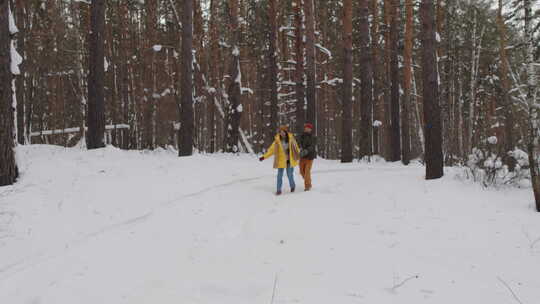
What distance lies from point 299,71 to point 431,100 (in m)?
8.77

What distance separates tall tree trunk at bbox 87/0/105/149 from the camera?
12.4m

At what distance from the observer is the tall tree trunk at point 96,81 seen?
12.4m

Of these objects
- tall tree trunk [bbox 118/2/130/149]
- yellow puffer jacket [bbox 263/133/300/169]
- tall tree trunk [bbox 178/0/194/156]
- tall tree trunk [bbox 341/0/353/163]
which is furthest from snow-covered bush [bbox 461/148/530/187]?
tall tree trunk [bbox 118/2/130/149]

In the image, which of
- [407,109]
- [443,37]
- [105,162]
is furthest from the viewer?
[443,37]

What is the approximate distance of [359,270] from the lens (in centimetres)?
434

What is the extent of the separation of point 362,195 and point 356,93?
68.0 feet

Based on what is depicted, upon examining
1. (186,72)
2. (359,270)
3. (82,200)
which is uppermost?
(186,72)

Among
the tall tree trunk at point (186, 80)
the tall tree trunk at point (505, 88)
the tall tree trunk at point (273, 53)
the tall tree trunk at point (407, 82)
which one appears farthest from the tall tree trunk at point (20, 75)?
the tall tree trunk at point (505, 88)

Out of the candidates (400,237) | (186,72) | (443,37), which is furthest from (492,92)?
(400,237)

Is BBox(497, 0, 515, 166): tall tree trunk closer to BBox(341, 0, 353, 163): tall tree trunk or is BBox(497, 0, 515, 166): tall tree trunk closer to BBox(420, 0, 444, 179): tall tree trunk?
BBox(420, 0, 444, 179): tall tree trunk

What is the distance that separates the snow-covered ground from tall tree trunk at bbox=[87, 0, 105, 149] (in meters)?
3.20

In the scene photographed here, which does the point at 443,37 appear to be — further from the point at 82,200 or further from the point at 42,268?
the point at 42,268

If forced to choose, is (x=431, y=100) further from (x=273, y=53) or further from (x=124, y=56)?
(x=124, y=56)

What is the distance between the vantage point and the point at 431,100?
9.72 metres
